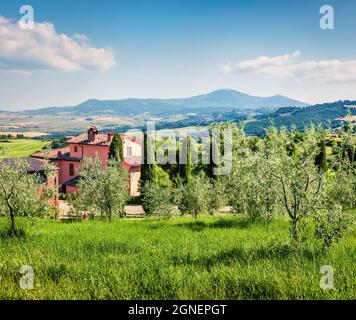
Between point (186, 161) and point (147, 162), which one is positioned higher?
point (147, 162)

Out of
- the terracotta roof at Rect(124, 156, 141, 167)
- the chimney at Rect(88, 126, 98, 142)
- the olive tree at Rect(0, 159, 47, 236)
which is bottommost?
the terracotta roof at Rect(124, 156, 141, 167)

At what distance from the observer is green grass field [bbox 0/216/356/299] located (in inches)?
248

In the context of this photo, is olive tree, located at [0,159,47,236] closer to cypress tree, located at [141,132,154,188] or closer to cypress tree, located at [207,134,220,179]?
cypress tree, located at [141,132,154,188]

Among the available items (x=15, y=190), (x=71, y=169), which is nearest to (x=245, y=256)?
(x=15, y=190)

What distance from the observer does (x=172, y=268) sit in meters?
7.37

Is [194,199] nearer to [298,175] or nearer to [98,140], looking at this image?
[298,175]

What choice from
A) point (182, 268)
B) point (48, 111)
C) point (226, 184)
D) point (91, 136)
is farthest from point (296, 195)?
point (48, 111)

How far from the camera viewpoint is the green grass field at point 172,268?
6.30 m

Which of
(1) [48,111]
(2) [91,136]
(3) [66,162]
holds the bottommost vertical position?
(3) [66,162]

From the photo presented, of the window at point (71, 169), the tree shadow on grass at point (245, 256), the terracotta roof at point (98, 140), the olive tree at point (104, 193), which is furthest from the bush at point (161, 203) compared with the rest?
the window at point (71, 169)

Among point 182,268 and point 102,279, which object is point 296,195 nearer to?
point 182,268

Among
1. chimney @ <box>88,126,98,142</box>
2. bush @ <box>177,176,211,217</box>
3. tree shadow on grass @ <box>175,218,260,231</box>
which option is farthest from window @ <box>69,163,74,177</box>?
tree shadow on grass @ <box>175,218,260,231</box>
